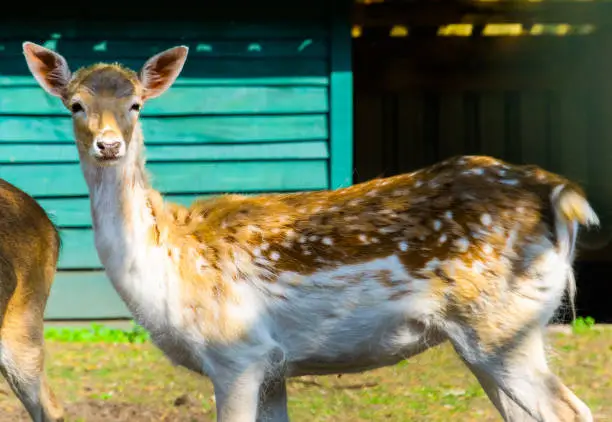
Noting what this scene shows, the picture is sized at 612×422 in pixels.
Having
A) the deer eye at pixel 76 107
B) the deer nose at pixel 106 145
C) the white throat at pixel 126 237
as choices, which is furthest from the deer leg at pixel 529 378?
the deer eye at pixel 76 107

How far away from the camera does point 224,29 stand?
873 centimetres

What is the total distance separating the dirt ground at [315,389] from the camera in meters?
6.34

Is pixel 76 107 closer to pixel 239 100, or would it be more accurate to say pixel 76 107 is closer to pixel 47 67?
pixel 47 67

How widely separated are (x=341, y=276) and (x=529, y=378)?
2.81 ft

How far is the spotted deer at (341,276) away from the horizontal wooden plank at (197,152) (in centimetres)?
430

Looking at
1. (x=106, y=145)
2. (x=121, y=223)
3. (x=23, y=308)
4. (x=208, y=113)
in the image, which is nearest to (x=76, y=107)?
(x=106, y=145)

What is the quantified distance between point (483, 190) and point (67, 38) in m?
5.14

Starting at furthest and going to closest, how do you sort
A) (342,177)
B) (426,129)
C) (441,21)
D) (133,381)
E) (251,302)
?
1. (426,129)
2. (441,21)
3. (342,177)
4. (133,381)
5. (251,302)

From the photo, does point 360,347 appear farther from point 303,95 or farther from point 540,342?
point 303,95

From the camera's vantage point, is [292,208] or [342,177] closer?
[292,208]

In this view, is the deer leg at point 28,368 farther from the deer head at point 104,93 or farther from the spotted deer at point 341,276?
the deer head at point 104,93

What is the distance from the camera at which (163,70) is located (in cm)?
477

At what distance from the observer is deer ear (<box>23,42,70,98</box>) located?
4.66 m

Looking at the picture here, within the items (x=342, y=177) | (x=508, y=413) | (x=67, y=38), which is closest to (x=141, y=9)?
(x=67, y=38)
